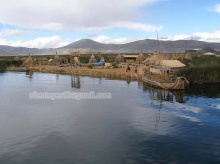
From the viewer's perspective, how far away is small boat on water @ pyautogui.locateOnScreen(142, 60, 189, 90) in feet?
126

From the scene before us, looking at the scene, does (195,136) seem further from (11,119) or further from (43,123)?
(11,119)

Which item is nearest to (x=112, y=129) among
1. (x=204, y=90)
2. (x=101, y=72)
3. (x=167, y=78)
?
(x=167, y=78)

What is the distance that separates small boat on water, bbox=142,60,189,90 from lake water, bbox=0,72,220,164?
3.38m

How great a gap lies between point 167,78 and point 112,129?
70.3 ft

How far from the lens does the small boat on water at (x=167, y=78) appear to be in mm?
38406

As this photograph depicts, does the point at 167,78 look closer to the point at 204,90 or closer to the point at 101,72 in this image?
the point at 204,90

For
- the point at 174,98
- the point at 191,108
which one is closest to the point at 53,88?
the point at 174,98

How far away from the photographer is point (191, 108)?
28.1m

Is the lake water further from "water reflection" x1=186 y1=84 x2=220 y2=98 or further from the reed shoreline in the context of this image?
the reed shoreline

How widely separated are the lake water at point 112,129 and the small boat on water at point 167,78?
3382mm

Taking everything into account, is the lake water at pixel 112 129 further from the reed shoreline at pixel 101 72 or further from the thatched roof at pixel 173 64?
the reed shoreline at pixel 101 72

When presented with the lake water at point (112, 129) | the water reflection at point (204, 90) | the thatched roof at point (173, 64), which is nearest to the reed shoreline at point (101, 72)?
the thatched roof at point (173, 64)

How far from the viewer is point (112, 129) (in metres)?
21.0

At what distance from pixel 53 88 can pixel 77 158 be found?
27488 millimetres
